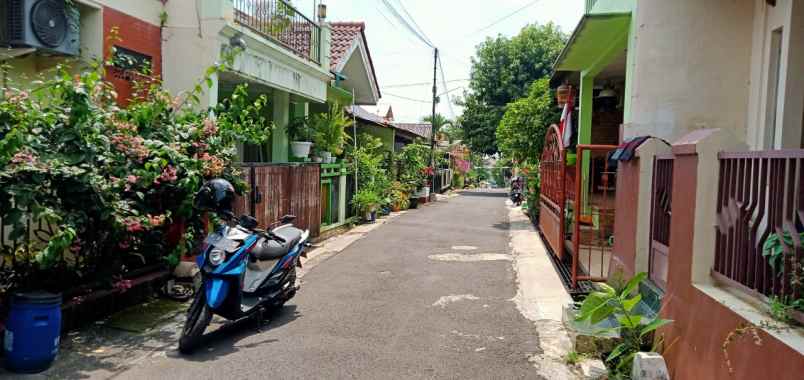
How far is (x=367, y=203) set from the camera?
15.4 meters

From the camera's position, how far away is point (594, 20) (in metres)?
7.34

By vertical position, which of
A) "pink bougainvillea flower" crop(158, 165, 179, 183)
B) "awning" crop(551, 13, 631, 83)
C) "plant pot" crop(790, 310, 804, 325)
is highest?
"awning" crop(551, 13, 631, 83)

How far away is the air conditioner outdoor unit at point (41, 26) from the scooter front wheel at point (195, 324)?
329 centimetres

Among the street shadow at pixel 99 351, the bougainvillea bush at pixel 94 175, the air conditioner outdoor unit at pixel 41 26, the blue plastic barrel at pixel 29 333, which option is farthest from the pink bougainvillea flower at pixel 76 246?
the air conditioner outdoor unit at pixel 41 26

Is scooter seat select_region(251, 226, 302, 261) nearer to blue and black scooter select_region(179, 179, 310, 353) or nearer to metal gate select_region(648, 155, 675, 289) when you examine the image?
blue and black scooter select_region(179, 179, 310, 353)

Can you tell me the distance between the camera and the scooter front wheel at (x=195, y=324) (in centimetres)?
486

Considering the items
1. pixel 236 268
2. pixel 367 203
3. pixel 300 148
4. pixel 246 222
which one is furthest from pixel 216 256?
pixel 367 203

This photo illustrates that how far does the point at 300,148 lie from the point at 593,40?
582cm

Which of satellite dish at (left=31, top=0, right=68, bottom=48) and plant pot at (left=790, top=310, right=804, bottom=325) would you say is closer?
plant pot at (left=790, top=310, right=804, bottom=325)

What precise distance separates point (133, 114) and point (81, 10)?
2.23 m

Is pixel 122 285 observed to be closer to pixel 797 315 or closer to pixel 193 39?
pixel 193 39

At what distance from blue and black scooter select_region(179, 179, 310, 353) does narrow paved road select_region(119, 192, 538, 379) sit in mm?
262

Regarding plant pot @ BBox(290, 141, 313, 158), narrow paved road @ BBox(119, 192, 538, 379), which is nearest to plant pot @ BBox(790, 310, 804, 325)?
narrow paved road @ BBox(119, 192, 538, 379)

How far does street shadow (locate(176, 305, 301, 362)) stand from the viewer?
491cm
